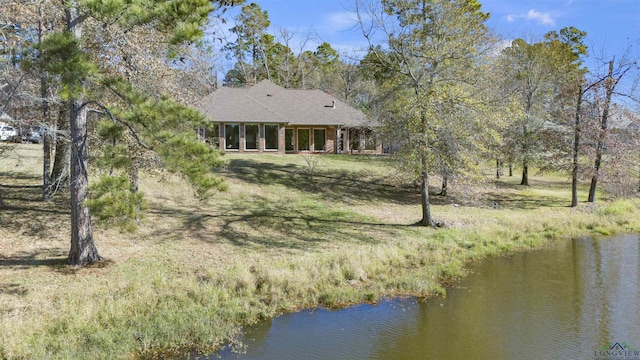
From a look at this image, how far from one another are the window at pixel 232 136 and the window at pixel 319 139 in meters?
5.56

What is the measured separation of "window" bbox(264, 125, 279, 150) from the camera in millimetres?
30000

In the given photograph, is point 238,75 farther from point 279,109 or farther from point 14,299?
point 14,299

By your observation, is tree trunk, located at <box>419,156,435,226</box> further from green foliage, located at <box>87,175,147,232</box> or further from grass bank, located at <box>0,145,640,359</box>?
green foliage, located at <box>87,175,147,232</box>

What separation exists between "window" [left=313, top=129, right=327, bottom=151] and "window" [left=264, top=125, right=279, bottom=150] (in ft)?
10.3

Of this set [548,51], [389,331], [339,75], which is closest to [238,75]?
[339,75]

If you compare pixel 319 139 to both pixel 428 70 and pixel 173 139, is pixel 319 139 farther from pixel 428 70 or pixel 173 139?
pixel 173 139

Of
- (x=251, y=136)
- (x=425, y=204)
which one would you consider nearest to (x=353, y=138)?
(x=251, y=136)

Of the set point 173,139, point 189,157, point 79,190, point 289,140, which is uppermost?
point 289,140

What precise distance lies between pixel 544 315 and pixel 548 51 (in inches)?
972

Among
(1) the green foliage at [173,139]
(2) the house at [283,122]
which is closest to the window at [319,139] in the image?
(2) the house at [283,122]

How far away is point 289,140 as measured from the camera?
31734mm

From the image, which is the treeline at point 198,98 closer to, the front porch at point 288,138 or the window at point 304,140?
the front porch at point 288,138

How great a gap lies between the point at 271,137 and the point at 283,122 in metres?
1.46

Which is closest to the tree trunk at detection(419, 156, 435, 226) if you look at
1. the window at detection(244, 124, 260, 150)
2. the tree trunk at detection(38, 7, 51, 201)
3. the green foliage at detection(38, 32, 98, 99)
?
the green foliage at detection(38, 32, 98, 99)
